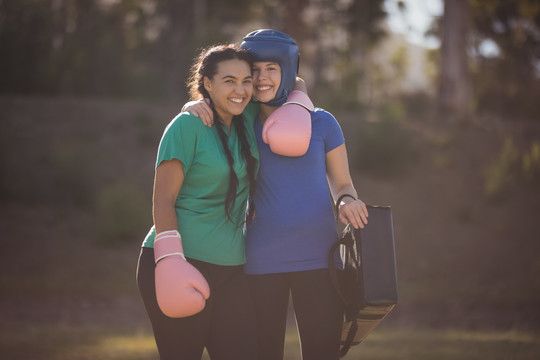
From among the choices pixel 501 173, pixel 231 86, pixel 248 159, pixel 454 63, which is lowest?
pixel 501 173

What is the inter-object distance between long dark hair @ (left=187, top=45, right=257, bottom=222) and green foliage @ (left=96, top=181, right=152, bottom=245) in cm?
862

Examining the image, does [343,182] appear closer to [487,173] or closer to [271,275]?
[271,275]

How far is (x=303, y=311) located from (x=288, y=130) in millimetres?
821

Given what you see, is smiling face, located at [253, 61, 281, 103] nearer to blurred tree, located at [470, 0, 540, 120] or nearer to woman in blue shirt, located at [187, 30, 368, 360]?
woman in blue shirt, located at [187, 30, 368, 360]

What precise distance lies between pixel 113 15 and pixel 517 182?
638 inches

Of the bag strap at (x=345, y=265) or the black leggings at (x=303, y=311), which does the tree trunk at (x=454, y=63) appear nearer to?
the bag strap at (x=345, y=265)

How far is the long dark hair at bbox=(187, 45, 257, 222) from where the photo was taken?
112 inches

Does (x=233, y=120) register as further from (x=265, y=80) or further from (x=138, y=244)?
(x=138, y=244)

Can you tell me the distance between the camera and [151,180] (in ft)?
43.3

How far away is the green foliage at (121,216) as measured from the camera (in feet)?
37.2

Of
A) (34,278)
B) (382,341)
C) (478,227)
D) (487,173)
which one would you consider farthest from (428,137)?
(34,278)

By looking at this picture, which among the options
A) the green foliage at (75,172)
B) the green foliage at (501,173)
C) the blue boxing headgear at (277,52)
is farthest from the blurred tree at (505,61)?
the blue boxing headgear at (277,52)

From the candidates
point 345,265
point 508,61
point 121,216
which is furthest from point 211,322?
point 508,61

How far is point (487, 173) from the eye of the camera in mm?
13836
